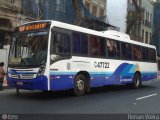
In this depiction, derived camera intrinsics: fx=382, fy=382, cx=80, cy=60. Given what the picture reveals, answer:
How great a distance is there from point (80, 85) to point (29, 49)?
290cm

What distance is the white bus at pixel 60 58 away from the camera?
13945 millimetres

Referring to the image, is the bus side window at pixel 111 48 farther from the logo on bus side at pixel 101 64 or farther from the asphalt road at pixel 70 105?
the asphalt road at pixel 70 105

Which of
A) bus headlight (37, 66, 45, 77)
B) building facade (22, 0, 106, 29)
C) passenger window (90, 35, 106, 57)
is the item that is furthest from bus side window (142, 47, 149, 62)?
bus headlight (37, 66, 45, 77)

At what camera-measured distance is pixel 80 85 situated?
15875 millimetres

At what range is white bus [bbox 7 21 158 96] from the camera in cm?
1395

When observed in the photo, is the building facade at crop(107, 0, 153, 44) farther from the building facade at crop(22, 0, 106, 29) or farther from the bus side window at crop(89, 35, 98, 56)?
the bus side window at crop(89, 35, 98, 56)

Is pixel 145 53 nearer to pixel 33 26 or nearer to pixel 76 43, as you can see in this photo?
pixel 76 43

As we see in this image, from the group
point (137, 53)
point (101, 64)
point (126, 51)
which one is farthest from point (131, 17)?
point (101, 64)

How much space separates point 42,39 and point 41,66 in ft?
3.52

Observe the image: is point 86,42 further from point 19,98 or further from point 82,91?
point 19,98

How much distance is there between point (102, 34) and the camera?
17.9 metres

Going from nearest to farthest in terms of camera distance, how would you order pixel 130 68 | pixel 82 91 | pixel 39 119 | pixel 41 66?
pixel 39 119 < pixel 41 66 < pixel 82 91 < pixel 130 68

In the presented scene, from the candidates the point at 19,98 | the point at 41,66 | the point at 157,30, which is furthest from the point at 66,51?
the point at 157,30

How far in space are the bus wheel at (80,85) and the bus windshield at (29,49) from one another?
224 cm
